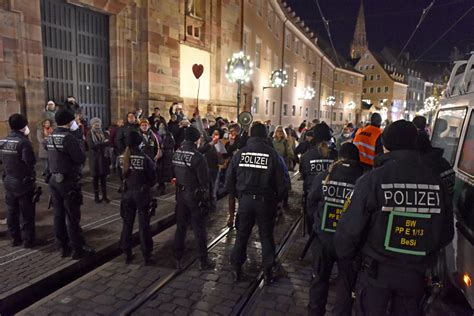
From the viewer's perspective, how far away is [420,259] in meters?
2.58

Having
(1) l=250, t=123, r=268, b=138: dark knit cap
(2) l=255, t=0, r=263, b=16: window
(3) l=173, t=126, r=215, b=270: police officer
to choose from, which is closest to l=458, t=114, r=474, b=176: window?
(1) l=250, t=123, r=268, b=138: dark knit cap

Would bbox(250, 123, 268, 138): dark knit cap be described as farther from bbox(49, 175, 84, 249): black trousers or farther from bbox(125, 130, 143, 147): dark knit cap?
bbox(49, 175, 84, 249): black trousers

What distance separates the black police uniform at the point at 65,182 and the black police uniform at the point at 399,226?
4.04m

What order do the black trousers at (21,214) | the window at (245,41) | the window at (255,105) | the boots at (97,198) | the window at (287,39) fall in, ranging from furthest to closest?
the window at (287,39) < the window at (255,105) < the window at (245,41) < the boots at (97,198) < the black trousers at (21,214)

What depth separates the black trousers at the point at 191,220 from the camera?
16.7ft

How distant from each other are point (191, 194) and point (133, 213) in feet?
3.22

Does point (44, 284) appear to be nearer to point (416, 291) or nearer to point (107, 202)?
point (107, 202)

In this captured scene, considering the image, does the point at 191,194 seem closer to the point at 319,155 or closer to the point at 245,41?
the point at 319,155

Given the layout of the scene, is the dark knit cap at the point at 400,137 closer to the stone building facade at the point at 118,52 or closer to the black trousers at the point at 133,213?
the black trousers at the point at 133,213

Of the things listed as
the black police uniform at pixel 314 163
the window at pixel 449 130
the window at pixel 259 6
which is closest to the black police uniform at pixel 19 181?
the black police uniform at pixel 314 163

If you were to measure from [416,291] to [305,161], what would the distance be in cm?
297

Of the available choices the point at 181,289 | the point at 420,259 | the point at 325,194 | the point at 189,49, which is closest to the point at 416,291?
the point at 420,259

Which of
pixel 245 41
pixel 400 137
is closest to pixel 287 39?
pixel 245 41

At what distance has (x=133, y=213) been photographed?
5.32 metres
